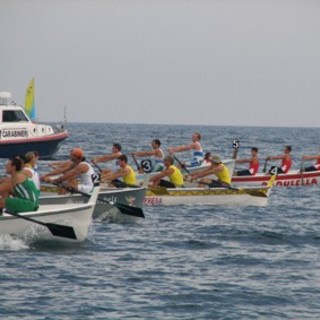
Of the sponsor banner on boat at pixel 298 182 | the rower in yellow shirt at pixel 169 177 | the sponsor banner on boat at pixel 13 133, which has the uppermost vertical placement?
the sponsor banner on boat at pixel 13 133

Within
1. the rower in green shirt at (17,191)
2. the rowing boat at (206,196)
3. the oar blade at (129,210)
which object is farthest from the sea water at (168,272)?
the rowing boat at (206,196)

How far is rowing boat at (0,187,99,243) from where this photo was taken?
59.4 feet

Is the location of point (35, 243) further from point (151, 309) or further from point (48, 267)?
point (151, 309)

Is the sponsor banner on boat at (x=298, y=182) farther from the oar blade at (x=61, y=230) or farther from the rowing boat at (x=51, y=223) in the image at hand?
the oar blade at (x=61, y=230)

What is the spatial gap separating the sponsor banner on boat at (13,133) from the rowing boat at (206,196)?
15582 millimetres

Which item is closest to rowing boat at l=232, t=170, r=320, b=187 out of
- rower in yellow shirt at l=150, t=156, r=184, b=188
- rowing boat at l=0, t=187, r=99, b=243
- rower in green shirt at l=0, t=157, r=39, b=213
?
rower in yellow shirt at l=150, t=156, r=184, b=188

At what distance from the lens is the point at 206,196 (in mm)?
27234

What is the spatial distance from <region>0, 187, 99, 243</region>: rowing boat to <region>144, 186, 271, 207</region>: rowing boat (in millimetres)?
7807

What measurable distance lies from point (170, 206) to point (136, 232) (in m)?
5.35

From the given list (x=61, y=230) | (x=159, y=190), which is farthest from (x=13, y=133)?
(x=61, y=230)

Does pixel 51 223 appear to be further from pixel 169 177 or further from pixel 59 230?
pixel 169 177

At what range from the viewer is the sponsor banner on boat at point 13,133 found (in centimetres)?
4091

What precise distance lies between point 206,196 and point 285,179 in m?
9.24

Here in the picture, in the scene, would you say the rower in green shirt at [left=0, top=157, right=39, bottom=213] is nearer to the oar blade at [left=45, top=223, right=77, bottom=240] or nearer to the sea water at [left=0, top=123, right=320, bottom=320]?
the oar blade at [left=45, top=223, right=77, bottom=240]
